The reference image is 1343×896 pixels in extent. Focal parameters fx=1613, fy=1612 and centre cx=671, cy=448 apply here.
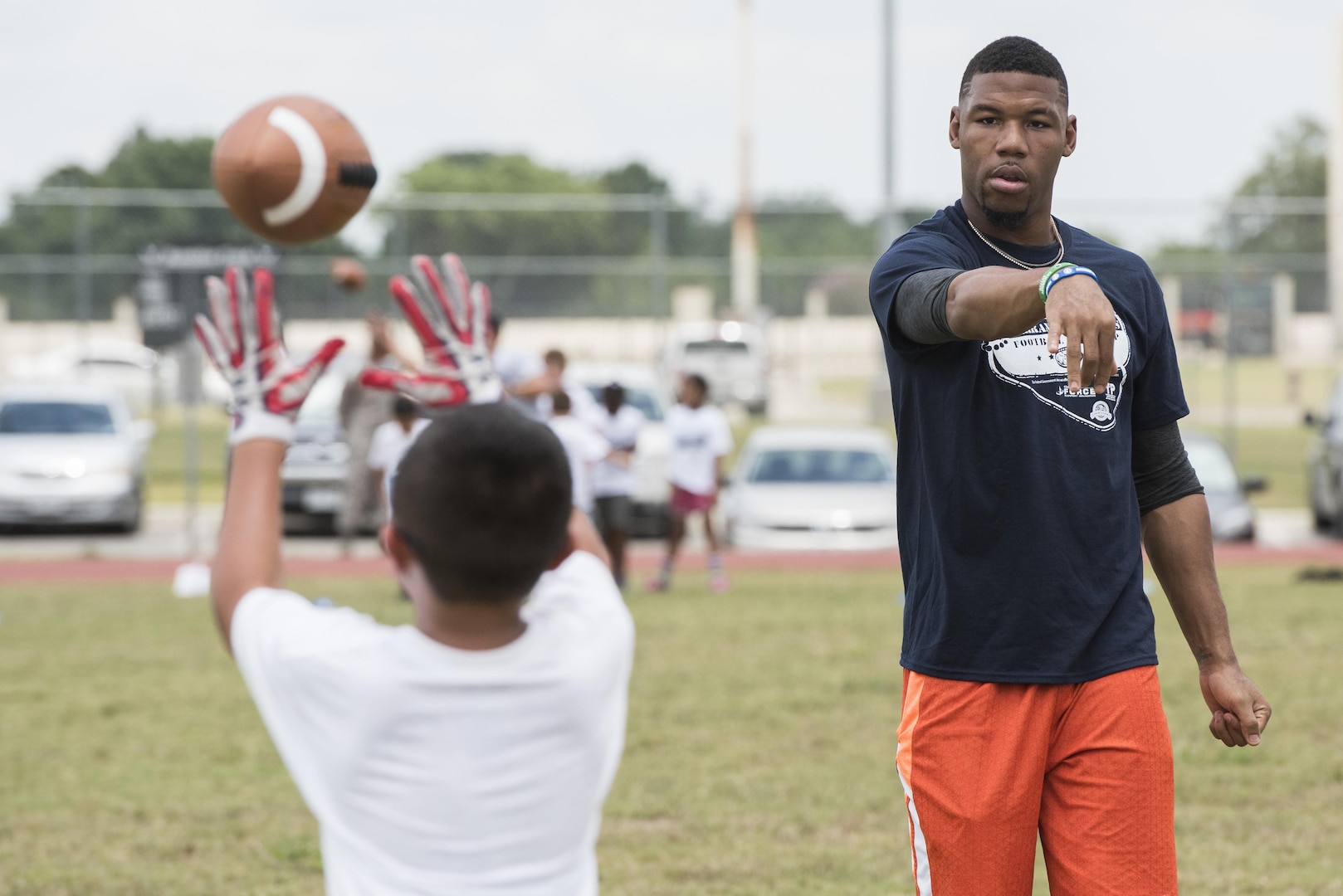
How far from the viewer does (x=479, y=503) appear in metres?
2.14

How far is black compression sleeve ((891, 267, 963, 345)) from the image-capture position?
304 cm

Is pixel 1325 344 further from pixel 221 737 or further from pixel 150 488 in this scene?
pixel 221 737

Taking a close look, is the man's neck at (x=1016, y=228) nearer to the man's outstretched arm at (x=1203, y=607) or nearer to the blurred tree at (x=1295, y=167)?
the man's outstretched arm at (x=1203, y=607)

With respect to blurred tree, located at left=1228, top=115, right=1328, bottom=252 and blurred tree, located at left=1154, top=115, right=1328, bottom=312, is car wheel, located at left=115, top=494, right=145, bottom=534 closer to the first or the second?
blurred tree, located at left=1154, top=115, right=1328, bottom=312

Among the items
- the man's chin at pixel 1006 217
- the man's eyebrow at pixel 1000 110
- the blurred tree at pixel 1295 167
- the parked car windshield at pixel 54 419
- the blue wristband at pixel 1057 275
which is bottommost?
the parked car windshield at pixel 54 419

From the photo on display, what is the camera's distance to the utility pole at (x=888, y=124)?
2064cm

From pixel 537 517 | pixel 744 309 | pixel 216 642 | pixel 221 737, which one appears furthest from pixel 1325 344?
pixel 537 517

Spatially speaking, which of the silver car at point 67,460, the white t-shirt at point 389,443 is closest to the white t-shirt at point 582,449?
the white t-shirt at point 389,443

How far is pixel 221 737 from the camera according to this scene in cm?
831

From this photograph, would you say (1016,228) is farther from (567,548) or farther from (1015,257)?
(567,548)

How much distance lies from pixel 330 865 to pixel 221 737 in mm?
6370

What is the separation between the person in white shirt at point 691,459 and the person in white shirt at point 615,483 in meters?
0.56

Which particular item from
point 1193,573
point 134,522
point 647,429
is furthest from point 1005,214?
point 134,522

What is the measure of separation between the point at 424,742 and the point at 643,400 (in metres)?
17.9
